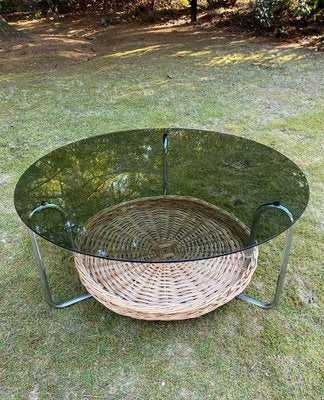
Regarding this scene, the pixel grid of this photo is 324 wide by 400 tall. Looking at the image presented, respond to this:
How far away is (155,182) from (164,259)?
51 cm

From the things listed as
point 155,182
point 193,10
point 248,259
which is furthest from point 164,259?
point 193,10

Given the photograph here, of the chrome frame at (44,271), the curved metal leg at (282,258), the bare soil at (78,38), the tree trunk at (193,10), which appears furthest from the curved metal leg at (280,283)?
the tree trunk at (193,10)

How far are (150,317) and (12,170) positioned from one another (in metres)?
1.53

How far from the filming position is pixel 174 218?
179 cm

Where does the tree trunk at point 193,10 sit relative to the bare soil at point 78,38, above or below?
above

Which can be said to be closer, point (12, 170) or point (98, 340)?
point (98, 340)

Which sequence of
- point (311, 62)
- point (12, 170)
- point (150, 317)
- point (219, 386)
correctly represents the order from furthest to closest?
point (311, 62)
point (12, 170)
point (150, 317)
point (219, 386)

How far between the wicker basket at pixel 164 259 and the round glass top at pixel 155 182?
0.02 m

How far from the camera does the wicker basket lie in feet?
4.52

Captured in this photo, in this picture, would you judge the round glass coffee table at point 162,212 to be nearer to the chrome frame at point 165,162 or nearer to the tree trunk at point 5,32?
the chrome frame at point 165,162

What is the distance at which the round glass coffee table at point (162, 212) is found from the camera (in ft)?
4.58

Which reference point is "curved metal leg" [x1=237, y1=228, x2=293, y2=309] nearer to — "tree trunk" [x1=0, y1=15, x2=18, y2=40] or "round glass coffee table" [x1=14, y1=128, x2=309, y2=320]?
"round glass coffee table" [x1=14, y1=128, x2=309, y2=320]

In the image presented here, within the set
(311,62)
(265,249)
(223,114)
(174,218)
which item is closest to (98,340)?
(174,218)

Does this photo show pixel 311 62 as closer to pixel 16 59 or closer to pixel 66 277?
pixel 16 59
